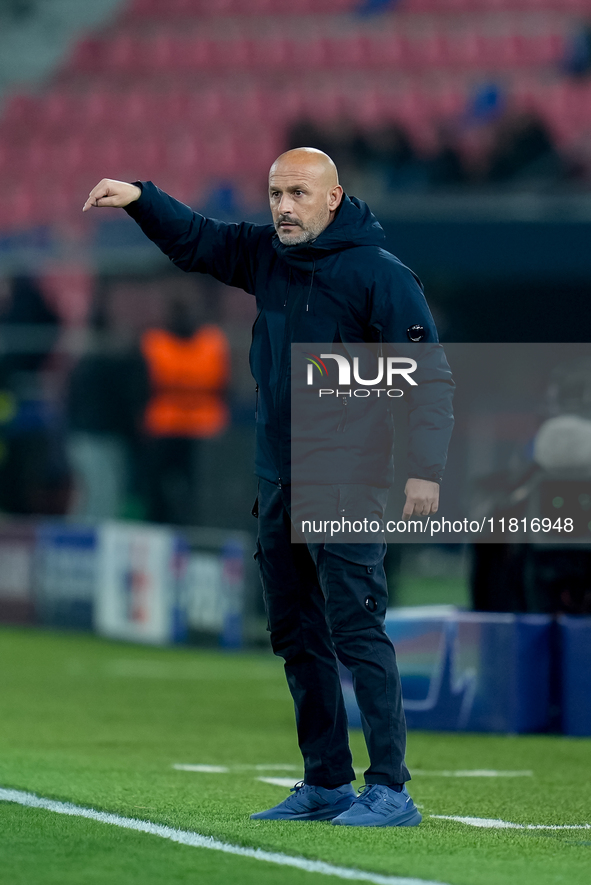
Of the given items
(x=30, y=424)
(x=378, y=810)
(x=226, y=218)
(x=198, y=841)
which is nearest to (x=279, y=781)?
(x=378, y=810)

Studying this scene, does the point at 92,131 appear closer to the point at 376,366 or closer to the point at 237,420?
the point at 237,420

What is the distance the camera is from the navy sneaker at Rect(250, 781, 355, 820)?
14.2ft

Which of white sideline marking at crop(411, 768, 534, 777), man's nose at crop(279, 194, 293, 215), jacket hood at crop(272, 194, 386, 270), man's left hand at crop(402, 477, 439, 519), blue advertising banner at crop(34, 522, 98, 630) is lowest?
blue advertising banner at crop(34, 522, 98, 630)

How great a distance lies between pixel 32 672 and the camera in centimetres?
978

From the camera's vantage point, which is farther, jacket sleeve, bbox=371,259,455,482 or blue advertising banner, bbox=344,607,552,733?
blue advertising banner, bbox=344,607,552,733

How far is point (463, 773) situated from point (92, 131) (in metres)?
17.2

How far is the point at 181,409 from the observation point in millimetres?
13234

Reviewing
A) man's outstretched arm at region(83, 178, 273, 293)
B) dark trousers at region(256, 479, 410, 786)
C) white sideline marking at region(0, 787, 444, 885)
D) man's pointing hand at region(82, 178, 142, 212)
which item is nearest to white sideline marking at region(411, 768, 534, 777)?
dark trousers at region(256, 479, 410, 786)

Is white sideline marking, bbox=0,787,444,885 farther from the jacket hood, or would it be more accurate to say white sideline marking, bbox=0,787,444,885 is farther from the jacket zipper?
the jacket hood

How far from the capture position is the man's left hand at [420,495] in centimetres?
407

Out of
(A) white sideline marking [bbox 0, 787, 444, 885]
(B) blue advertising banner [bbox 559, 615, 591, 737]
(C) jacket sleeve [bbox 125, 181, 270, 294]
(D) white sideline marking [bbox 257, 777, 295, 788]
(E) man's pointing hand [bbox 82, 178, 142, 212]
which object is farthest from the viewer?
(B) blue advertising banner [bbox 559, 615, 591, 737]

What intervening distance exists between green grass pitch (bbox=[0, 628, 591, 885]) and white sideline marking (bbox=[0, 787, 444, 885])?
48mm

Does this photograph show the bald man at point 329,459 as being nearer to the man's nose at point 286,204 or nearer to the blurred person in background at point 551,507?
the man's nose at point 286,204

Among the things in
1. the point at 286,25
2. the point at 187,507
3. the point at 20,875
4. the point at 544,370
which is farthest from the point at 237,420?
the point at 286,25
